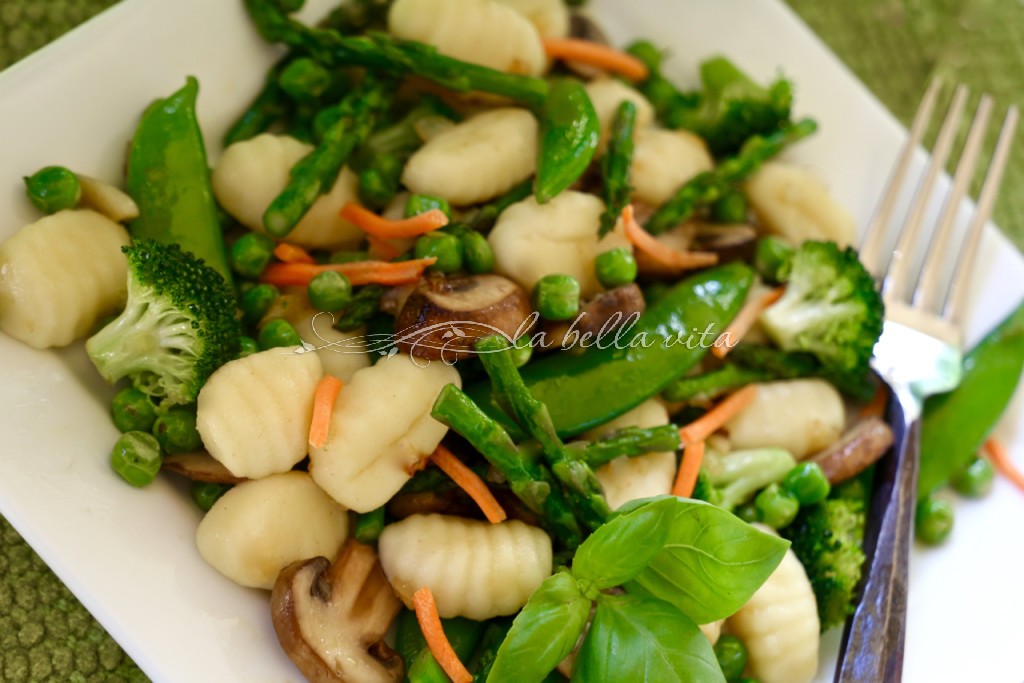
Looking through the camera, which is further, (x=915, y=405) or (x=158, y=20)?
(x=915, y=405)

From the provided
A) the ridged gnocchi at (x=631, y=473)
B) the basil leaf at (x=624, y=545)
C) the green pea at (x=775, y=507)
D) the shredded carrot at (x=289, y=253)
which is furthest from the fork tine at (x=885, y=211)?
the shredded carrot at (x=289, y=253)

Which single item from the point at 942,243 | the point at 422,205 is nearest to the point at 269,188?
the point at 422,205

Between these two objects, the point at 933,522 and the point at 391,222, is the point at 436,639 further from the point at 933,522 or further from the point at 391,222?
the point at 933,522

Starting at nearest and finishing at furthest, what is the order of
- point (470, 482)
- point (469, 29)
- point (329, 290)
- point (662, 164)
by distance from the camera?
point (470, 482) < point (329, 290) < point (469, 29) < point (662, 164)

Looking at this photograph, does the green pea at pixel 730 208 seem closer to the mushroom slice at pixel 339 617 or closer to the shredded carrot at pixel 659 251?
the shredded carrot at pixel 659 251

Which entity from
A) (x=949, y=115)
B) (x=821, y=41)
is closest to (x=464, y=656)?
(x=949, y=115)

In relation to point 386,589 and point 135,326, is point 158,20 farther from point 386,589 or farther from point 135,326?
point 386,589
